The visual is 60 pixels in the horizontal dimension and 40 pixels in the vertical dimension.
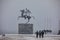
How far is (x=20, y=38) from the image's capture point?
16.4ft

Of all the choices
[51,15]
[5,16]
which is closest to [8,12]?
[5,16]

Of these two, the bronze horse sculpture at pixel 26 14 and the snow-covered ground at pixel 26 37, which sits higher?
the bronze horse sculpture at pixel 26 14

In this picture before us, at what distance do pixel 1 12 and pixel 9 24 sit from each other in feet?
2.07

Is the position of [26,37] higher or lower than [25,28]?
lower

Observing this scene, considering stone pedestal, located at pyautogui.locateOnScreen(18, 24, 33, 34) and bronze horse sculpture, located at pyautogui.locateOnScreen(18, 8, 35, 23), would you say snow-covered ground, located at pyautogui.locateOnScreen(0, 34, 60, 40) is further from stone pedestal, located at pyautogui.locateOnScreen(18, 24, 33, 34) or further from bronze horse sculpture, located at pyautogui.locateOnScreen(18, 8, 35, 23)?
bronze horse sculpture, located at pyautogui.locateOnScreen(18, 8, 35, 23)

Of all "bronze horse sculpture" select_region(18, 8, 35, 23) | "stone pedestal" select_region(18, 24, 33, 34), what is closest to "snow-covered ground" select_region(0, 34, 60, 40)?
"stone pedestal" select_region(18, 24, 33, 34)

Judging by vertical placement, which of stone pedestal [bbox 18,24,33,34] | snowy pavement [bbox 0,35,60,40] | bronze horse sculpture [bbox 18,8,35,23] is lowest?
snowy pavement [bbox 0,35,60,40]

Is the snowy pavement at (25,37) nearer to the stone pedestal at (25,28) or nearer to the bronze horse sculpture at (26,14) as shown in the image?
the stone pedestal at (25,28)

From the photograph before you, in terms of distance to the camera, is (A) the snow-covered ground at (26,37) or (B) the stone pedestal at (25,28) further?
(B) the stone pedestal at (25,28)

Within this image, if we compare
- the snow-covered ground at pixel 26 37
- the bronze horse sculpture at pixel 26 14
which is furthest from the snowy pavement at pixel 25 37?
the bronze horse sculpture at pixel 26 14

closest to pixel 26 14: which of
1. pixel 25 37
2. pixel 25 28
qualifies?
pixel 25 28

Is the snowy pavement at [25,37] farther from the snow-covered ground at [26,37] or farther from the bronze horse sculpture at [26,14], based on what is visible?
the bronze horse sculpture at [26,14]

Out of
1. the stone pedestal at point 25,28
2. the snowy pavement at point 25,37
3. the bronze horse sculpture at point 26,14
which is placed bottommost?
the snowy pavement at point 25,37

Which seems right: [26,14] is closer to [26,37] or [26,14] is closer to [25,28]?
[25,28]
